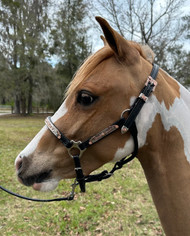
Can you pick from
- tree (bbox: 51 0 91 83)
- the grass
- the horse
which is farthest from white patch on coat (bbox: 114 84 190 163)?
tree (bbox: 51 0 91 83)

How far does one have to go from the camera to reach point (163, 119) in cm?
133

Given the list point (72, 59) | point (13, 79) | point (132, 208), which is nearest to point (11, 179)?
point (132, 208)

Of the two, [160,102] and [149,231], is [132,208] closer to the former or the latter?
[149,231]

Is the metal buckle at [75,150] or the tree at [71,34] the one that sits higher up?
the tree at [71,34]

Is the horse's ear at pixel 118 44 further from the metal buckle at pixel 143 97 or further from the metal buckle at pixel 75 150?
the metal buckle at pixel 75 150

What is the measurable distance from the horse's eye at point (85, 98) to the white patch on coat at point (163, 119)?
276 millimetres

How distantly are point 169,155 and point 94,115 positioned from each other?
61cm

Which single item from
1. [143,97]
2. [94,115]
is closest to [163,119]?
[143,97]

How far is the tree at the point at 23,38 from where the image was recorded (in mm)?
23031

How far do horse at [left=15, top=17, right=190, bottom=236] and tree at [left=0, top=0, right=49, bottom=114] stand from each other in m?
23.4

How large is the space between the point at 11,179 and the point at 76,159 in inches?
187

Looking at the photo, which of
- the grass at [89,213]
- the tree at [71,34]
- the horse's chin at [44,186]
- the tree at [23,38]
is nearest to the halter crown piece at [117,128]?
the horse's chin at [44,186]

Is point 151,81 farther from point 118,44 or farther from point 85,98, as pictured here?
point 85,98

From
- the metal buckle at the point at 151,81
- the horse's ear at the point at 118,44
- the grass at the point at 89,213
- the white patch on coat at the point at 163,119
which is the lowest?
the grass at the point at 89,213
